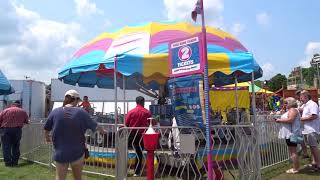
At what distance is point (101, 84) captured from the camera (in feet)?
55.9

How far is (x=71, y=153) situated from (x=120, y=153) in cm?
167

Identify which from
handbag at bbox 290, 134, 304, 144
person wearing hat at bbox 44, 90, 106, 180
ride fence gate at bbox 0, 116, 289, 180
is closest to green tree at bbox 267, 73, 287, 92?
handbag at bbox 290, 134, 304, 144

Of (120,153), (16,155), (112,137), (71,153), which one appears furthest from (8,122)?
(71,153)

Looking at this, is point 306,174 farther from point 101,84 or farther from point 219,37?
point 101,84

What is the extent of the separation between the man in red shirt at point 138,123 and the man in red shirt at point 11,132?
429 cm

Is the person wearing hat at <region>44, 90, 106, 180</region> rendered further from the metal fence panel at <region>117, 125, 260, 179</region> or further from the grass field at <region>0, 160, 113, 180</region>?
the grass field at <region>0, 160, 113, 180</region>

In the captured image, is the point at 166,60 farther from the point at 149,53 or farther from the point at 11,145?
the point at 11,145

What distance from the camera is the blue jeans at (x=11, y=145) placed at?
1180cm

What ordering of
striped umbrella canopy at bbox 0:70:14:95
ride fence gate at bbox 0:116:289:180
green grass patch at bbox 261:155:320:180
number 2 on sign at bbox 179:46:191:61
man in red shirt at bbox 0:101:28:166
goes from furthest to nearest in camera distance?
1. striped umbrella canopy at bbox 0:70:14:95
2. man in red shirt at bbox 0:101:28:166
3. green grass patch at bbox 261:155:320:180
4. ride fence gate at bbox 0:116:289:180
5. number 2 on sign at bbox 179:46:191:61

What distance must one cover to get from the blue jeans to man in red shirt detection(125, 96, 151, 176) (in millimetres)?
4422

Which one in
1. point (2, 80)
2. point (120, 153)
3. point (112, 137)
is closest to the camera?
point (120, 153)

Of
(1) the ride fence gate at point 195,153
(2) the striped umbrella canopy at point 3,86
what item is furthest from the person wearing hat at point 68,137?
(2) the striped umbrella canopy at point 3,86

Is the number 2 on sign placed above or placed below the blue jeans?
above

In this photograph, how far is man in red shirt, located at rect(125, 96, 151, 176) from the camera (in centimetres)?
801
